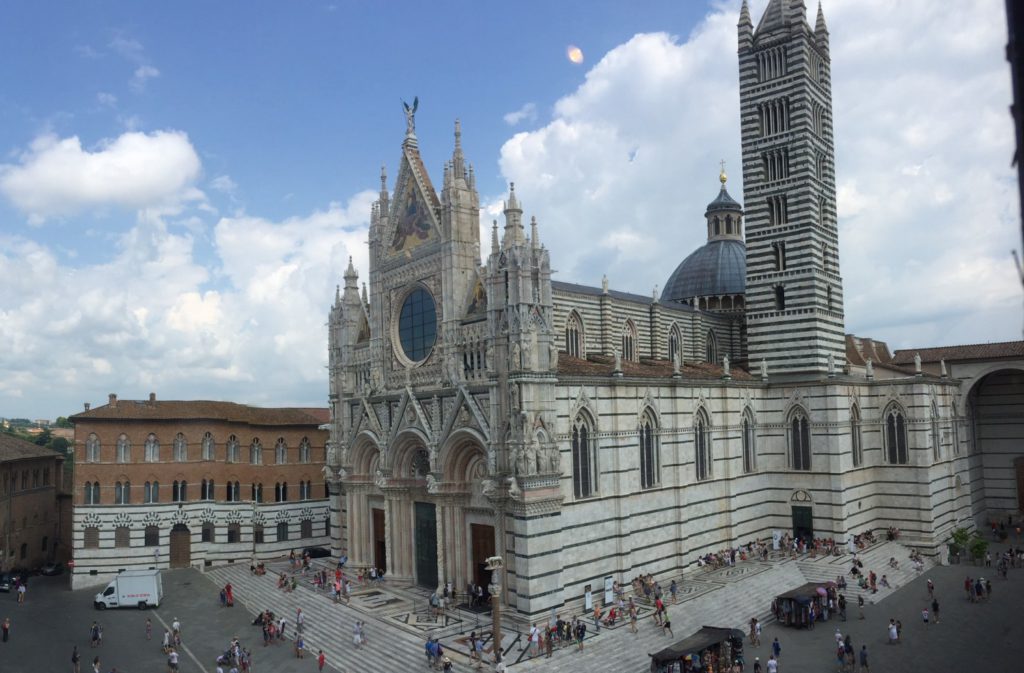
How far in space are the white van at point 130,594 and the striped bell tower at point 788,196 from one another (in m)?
32.7

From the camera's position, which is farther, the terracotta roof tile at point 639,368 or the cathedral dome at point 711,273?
the cathedral dome at point 711,273

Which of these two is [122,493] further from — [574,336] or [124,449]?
[574,336]

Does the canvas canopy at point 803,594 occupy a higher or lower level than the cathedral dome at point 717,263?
lower

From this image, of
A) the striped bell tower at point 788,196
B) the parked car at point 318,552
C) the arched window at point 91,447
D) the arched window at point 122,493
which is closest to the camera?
the striped bell tower at point 788,196

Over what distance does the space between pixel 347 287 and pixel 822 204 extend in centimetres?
2665

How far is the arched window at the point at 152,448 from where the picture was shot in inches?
1741

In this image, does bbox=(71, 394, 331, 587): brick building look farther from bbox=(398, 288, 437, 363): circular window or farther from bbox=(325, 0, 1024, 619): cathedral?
bbox=(398, 288, 437, 363): circular window

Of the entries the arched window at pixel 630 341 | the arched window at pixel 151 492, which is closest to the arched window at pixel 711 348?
the arched window at pixel 630 341

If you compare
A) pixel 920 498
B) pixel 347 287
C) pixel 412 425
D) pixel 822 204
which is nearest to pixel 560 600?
pixel 412 425

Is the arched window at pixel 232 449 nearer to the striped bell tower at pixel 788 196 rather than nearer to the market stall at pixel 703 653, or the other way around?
the market stall at pixel 703 653

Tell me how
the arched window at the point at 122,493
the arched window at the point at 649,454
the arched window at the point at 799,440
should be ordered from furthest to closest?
1. the arched window at the point at 122,493
2. the arched window at the point at 799,440
3. the arched window at the point at 649,454

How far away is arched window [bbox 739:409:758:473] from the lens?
41312mm

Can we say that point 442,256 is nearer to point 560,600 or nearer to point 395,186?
point 395,186

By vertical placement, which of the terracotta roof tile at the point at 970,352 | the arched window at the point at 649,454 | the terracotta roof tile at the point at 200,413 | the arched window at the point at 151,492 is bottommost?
the arched window at the point at 151,492
